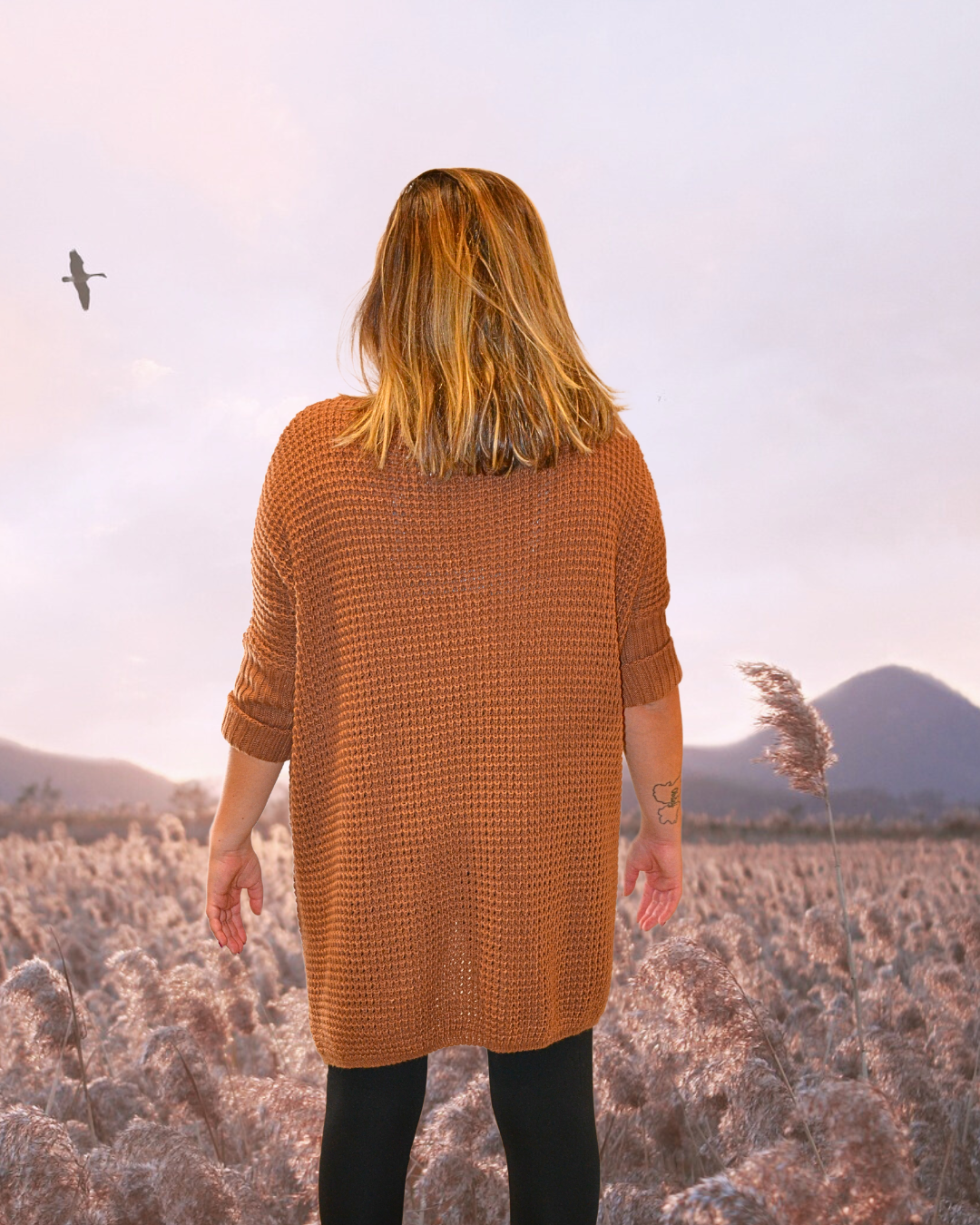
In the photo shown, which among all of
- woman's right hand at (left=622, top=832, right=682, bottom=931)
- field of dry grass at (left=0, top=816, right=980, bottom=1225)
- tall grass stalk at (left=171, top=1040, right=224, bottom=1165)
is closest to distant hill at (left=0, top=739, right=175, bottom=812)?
field of dry grass at (left=0, top=816, right=980, bottom=1225)

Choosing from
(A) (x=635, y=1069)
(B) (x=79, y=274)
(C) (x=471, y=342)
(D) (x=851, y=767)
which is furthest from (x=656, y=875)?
(B) (x=79, y=274)

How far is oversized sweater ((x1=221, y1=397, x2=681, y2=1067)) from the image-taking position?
1064mm

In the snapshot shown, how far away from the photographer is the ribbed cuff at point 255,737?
120cm

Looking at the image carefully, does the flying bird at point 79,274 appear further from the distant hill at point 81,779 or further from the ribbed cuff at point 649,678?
the ribbed cuff at point 649,678

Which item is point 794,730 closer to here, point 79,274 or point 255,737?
point 255,737

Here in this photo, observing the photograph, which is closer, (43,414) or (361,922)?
(361,922)

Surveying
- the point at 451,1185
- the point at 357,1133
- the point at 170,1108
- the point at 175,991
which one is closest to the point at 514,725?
the point at 357,1133

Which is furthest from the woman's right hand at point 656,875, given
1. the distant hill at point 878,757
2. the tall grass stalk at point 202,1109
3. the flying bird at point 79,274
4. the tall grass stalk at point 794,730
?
the flying bird at point 79,274

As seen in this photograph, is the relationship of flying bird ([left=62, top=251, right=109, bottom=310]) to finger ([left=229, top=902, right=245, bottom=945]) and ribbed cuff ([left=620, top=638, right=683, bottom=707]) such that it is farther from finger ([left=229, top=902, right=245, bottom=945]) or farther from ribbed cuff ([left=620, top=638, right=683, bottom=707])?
ribbed cuff ([left=620, top=638, right=683, bottom=707])

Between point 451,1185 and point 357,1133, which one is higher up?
point 357,1133

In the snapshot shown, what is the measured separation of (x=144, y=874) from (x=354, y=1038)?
6.43 feet

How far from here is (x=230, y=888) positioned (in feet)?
4.09

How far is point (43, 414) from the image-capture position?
262cm

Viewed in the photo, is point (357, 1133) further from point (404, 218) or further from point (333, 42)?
point (333, 42)
